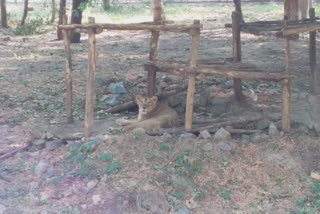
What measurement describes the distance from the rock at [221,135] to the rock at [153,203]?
49.7 inches

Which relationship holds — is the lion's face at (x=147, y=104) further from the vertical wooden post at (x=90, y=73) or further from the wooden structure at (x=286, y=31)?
the wooden structure at (x=286, y=31)

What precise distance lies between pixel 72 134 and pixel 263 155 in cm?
→ 252

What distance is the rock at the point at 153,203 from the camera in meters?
6.16

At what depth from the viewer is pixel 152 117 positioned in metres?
7.90

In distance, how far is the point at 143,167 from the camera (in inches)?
264

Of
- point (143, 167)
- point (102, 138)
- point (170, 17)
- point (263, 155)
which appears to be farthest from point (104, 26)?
point (170, 17)

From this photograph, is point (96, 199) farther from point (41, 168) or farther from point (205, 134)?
point (205, 134)

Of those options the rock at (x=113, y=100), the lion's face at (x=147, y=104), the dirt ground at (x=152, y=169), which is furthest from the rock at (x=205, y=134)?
the rock at (x=113, y=100)

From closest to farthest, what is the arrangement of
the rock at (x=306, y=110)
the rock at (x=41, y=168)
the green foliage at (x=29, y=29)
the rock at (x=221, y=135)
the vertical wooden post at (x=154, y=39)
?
1. the rock at (x=41, y=168)
2. the rock at (x=221, y=135)
3. the rock at (x=306, y=110)
4. the vertical wooden post at (x=154, y=39)
5. the green foliage at (x=29, y=29)

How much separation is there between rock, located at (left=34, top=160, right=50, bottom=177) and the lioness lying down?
1.17 m

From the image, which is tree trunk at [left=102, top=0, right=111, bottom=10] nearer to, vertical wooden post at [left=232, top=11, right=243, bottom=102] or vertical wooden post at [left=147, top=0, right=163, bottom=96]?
vertical wooden post at [left=232, top=11, right=243, bottom=102]

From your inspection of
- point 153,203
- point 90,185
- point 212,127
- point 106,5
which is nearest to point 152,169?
point 153,203

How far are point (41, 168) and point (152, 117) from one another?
5.55 ft

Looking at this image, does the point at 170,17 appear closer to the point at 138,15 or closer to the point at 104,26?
the point at 138,15
